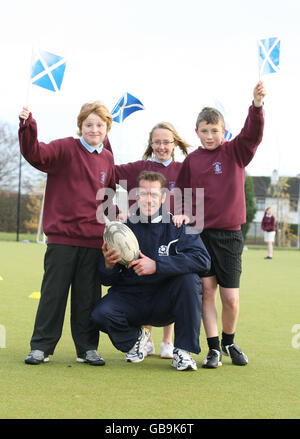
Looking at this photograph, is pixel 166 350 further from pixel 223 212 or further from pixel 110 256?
pixel 223 212

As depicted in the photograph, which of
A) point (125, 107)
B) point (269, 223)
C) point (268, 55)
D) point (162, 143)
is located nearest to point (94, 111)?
point (162, 143)

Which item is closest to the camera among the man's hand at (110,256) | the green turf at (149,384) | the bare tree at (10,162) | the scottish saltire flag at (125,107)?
the green turf at (149,384)

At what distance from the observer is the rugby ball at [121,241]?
160 inches

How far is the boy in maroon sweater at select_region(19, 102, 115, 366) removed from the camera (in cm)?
416

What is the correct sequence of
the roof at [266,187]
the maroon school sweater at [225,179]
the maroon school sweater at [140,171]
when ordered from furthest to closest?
the roof at [266,187] < the maroon school sweater at [140,171] < the maroon school sweater at [225,179]

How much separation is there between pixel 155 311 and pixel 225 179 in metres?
1.07

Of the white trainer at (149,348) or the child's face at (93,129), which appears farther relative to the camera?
the white trainer at (149,348)

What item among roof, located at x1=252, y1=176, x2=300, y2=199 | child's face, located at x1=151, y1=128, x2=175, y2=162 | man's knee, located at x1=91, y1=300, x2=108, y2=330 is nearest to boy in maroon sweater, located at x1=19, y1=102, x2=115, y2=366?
man's knee, located at x1=91, y1=300, x2=108, y2=330

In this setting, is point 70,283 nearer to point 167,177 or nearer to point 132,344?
point 132,344

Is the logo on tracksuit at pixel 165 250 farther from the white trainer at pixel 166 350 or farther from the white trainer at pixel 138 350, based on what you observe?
the white trainer at pixel 166 350

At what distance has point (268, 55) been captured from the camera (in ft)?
15.0

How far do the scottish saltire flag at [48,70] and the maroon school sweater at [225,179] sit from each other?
1308 millimetres

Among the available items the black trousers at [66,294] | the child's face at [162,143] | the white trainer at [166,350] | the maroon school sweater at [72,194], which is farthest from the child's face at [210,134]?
the white trainer at [166,350]

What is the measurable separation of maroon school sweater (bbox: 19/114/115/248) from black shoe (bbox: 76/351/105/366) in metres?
0.75
